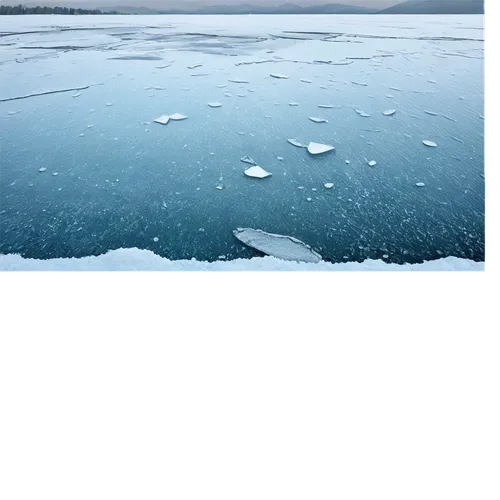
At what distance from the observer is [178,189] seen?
179 cm

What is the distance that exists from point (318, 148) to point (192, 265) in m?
1.41

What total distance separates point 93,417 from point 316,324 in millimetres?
800

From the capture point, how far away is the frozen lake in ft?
4.79

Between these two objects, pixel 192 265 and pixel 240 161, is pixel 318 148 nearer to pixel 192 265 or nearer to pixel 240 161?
pixel 240 161

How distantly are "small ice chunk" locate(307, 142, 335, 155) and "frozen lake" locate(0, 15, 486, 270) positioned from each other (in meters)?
0.03

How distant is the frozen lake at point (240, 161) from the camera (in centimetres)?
146

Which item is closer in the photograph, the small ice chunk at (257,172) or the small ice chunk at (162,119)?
the small ice chunk at (257,172)

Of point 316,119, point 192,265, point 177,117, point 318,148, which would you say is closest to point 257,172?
point 318,148

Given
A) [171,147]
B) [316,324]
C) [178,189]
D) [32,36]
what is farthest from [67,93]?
[32,36]

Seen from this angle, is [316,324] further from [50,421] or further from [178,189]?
[178,189]

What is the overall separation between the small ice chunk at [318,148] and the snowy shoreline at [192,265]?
1117mm

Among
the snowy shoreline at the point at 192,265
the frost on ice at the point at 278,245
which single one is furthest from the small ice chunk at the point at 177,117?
the snowy shoreline at the point at 192,265

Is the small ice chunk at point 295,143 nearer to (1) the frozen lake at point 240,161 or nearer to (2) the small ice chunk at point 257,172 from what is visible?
(1) the frozen lake at point 240,161

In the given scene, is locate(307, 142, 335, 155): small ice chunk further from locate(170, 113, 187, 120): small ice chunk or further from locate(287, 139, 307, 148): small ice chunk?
locate(170, 113, 187, 120): small ice chunk
